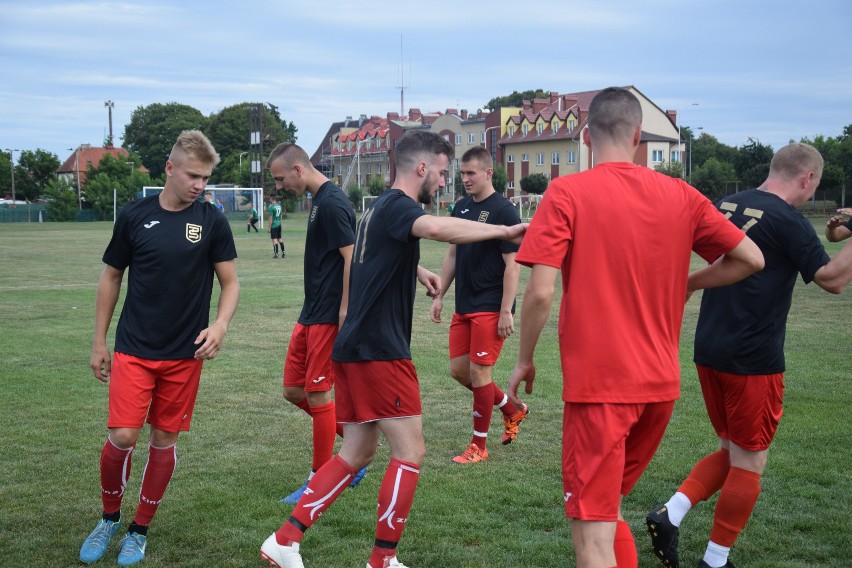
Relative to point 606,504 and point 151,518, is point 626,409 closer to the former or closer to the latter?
point 606,504

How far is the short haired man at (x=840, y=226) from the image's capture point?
4.73 metres

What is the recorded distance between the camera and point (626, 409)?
350cm

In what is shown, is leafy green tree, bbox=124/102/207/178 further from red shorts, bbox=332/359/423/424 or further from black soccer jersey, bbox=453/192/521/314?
red shorts, bbox=332/359/423/424

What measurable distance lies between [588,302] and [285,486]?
11.3 ft

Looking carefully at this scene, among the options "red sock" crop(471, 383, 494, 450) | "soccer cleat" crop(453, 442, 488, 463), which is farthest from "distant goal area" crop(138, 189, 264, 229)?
"soccer cleat" crop(453, 442, 488, 463)

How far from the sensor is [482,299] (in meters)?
7.15

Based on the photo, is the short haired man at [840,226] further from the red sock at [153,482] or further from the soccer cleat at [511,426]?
the red sock at [153,482]

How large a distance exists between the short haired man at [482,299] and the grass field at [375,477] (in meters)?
0.36

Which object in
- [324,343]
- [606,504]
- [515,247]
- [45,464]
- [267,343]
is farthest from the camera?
[267,343]

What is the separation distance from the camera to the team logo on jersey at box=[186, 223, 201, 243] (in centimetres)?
500

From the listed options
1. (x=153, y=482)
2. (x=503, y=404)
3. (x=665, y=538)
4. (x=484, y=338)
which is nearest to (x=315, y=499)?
(x=153, y=482)

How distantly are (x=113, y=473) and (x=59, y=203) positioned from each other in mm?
71815

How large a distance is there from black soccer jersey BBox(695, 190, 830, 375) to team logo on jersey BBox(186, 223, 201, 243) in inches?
112

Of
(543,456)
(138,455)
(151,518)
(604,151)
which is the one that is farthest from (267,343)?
(604,151)
